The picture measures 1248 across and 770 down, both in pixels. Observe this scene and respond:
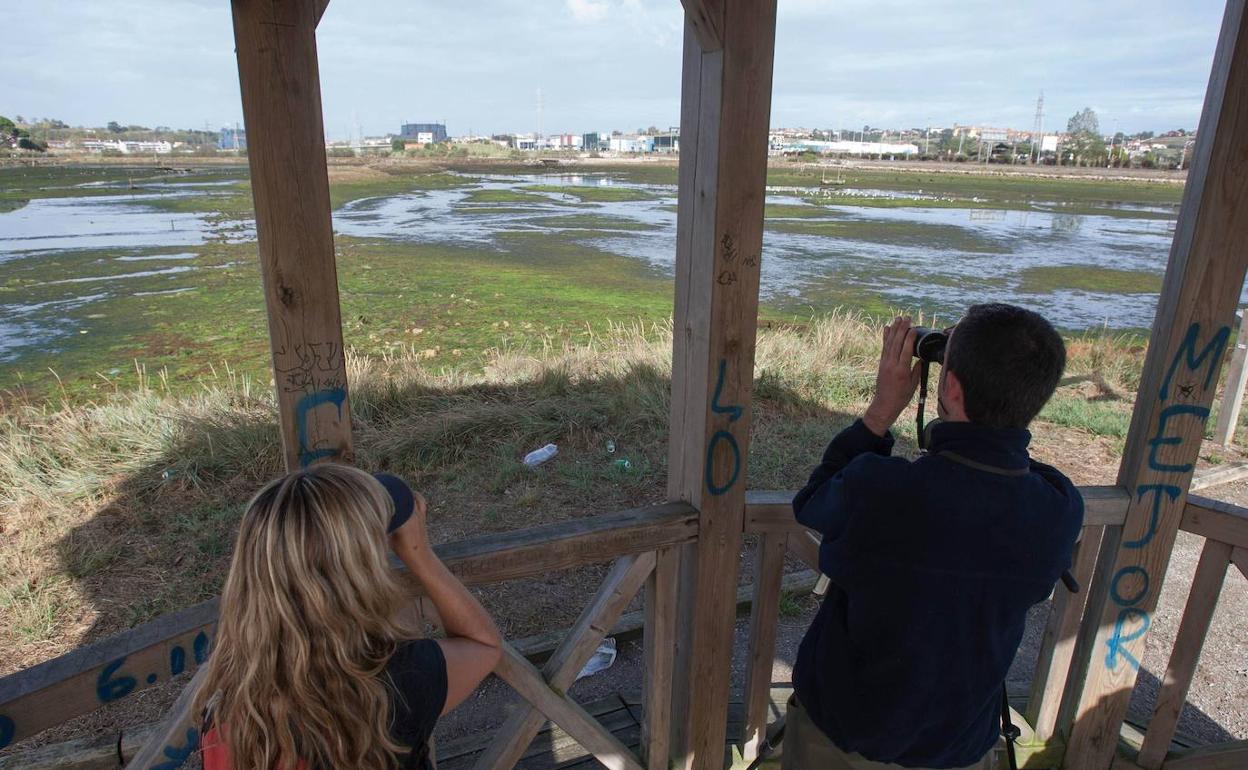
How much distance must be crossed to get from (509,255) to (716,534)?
16343mm

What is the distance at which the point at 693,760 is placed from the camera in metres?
2.43

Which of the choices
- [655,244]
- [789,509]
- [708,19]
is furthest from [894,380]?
[655,244]

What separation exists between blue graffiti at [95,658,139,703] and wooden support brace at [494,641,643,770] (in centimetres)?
79

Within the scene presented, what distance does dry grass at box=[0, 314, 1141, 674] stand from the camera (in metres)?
4.34

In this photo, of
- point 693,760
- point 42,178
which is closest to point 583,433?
point 693,760

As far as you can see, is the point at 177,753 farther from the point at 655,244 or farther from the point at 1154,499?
the point at 655,244

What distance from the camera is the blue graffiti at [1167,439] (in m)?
2.16

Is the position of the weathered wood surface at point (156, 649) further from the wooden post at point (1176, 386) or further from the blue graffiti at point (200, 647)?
the wooden post at point (1176, 386)

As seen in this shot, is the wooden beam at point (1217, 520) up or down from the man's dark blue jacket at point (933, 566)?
down

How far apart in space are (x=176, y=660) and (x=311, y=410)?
57cm

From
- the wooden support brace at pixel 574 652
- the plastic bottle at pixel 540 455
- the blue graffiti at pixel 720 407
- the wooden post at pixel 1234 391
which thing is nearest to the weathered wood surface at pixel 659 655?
the wooden support brace at pixel 574 652

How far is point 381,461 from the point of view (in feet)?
19.4

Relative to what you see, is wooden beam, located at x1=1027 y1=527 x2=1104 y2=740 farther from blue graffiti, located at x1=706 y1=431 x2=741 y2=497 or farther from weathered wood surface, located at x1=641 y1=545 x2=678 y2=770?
weathered wood surface, located at x1=641 y1=545 x2=678 y2=770

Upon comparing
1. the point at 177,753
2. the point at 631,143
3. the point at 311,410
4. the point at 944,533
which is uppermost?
the point at 631,143
